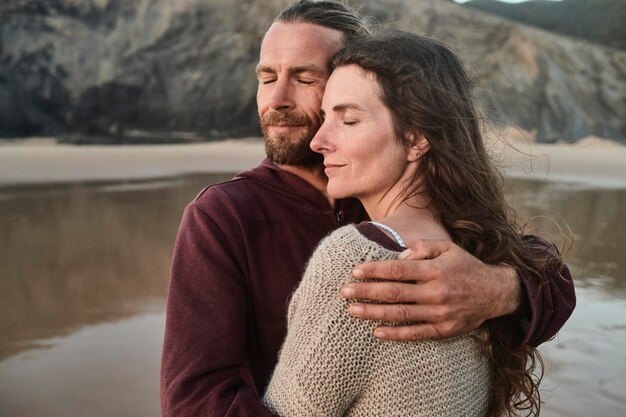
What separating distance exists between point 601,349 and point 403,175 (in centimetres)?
365

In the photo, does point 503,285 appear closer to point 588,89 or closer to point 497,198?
point 497,198

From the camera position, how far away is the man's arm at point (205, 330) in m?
1.55

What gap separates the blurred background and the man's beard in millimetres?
501

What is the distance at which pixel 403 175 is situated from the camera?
172cm

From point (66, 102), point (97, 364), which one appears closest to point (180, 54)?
point (66, 102)

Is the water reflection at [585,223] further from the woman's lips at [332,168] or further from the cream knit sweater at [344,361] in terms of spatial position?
the cream knit sweater at [344,361]

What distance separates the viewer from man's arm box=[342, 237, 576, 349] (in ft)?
4.37

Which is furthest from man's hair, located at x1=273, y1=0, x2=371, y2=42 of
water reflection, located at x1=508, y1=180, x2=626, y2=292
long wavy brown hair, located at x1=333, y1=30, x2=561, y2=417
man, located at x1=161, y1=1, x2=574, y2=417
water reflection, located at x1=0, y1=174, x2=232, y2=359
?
water reflection, located at x1=0, y1=174, x2=232, y2=359

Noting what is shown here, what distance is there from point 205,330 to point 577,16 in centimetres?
3721

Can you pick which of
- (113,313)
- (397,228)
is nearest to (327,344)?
(397,228)

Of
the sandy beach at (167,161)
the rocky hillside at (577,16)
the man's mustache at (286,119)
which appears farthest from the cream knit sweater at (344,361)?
the rocky hillside at (577,16)

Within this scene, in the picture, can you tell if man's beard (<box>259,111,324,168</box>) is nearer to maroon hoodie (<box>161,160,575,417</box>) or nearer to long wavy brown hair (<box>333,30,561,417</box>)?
maroon hoodie (<box>161,160,575,417</box>)

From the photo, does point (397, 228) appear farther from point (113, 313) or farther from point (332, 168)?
point (113, 313)

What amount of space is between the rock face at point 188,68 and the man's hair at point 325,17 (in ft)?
52.9
